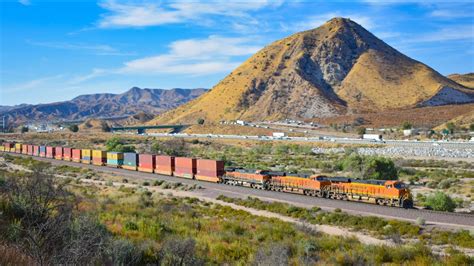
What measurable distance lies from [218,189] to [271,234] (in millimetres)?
23404

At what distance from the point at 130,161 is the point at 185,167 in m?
14.7

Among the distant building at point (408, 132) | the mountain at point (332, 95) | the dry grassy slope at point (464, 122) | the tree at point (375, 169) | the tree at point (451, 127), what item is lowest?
the tree at point (375, 169)

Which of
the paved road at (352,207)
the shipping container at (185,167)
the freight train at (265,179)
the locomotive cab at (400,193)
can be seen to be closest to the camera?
the paved road at (352,207)

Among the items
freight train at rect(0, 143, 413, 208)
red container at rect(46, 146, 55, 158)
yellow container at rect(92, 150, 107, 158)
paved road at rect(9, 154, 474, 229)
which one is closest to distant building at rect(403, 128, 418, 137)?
freight train at rect(0, 143, 413, 208)

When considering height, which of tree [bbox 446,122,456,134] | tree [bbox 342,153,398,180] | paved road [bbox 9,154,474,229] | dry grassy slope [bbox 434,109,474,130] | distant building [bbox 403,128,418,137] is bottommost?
paved road [bbox 9,154,474,229]

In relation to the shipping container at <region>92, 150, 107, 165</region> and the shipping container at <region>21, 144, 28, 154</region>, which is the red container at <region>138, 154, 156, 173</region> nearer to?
the shipping container at <region>92, 150, 107, 165</region>

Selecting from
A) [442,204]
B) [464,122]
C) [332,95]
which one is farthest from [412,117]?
[442,204]

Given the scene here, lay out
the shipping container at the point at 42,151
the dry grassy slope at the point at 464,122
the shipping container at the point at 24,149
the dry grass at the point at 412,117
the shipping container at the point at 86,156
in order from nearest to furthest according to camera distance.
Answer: the shipping container at the point at 86,156, the shipping container at the point at 42,151, the shipping container at the point at 24,149, the dry grassy slope at the point at 464,122, the dry grass at the point at 412,117

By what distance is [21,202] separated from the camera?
15055 mm

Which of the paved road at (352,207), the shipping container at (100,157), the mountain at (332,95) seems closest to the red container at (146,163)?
the shipping container at (100,157)

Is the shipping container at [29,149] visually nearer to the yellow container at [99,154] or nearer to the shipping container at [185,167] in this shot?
the yellow container at [99,154]

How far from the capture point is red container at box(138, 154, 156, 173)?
58.8 m

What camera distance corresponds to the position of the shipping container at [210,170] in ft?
156

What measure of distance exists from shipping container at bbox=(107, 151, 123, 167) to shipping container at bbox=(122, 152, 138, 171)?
2.27ft
